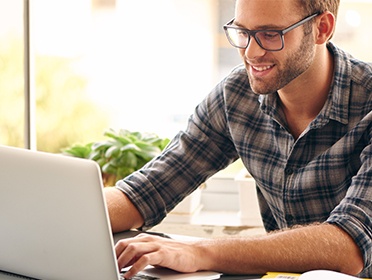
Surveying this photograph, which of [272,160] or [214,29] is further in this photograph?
[214,29]

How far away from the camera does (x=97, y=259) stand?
1314 millimetres

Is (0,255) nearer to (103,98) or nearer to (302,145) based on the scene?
(302,145)

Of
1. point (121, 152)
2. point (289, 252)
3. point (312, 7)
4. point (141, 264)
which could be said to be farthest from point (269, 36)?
point (121, 152)

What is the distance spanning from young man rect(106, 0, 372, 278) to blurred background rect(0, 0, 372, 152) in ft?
3.80

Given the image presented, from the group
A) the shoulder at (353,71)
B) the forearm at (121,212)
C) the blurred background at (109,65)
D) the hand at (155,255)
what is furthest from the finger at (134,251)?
the blurred background at (109,65)

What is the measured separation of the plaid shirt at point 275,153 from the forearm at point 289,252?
14 cm

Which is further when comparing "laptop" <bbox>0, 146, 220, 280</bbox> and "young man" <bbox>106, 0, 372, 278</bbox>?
"young man" <bbox>106, 0, 372, 278</bbox>

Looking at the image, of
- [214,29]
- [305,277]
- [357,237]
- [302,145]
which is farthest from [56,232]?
[214,29]

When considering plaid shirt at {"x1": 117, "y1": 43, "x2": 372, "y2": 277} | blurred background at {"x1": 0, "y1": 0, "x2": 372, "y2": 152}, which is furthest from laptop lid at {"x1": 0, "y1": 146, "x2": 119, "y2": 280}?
blurred background at {"x1": 0, "y1": 0, "x2": 372, "y2": 152}

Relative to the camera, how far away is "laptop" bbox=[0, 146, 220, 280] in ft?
4.23

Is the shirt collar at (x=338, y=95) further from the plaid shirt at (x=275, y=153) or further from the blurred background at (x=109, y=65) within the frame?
the blurred background at (x=109, y=65)

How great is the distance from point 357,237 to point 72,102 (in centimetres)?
199

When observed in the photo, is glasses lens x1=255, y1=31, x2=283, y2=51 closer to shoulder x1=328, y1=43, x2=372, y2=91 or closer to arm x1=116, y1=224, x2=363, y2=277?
shoulder x1=328, y1=43, x2=372, y2=91

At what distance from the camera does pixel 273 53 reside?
1.93m
